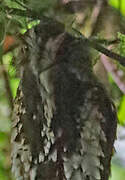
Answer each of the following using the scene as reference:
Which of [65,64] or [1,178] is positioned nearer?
[65,64]

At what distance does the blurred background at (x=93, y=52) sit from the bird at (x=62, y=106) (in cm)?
3

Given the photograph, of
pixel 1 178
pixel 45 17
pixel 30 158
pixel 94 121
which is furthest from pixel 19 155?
pixel 1 178

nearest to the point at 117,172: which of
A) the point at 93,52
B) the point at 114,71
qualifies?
the point at 114,71

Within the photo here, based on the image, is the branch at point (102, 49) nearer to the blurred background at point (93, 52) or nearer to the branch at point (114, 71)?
the blurred background at point (93, 52)

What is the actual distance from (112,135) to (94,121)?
0.04 meters

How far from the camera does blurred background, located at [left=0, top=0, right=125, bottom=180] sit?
2.79 feet

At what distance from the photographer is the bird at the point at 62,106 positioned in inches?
33.3

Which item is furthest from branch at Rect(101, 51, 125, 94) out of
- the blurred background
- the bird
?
the bird

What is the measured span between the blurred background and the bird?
0.09ft

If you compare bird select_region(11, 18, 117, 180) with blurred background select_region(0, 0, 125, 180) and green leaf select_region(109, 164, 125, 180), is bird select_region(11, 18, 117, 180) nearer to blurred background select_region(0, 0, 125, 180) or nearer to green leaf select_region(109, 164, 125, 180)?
blurred background select_region(0, 0, 125, 180)

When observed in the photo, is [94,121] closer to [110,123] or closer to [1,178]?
[110,123]

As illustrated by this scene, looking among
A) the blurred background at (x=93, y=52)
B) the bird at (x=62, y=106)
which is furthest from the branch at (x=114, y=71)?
the bird at (x=62, y=106)

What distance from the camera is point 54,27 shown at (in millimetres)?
846

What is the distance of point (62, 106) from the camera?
33.4 inches
